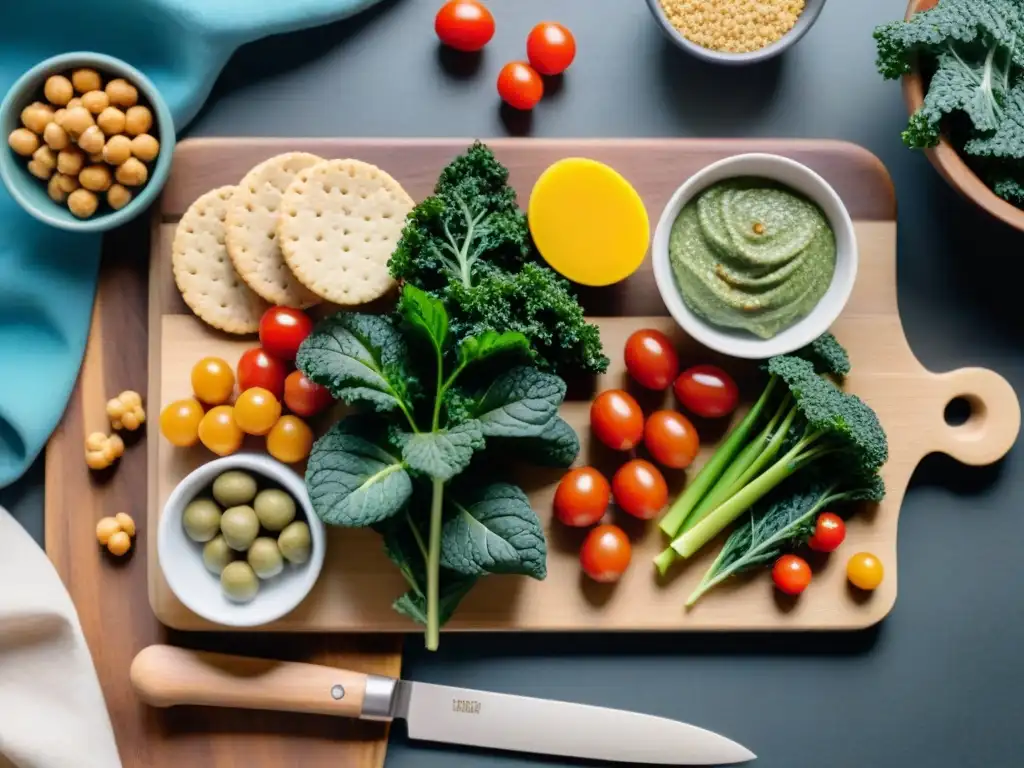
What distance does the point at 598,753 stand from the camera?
5.33 ft

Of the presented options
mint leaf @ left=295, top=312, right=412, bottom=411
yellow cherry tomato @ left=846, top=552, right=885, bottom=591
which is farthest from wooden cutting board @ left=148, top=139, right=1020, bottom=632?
mint leaf @ left=295, top=312, right=412, bottom=411

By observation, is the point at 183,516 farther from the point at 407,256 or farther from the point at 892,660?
the point at 892,660

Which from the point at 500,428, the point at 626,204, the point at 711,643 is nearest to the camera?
the point at 500,428

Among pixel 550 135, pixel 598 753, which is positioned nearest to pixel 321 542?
pixel 598 753

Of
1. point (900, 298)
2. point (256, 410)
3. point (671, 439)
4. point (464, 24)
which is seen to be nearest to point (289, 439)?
point (256, 410)

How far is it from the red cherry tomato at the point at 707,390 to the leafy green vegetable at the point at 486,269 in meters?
0.15

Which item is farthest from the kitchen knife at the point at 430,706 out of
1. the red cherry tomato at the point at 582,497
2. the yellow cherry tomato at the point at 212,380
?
the yellow cherry tomato at the point at 212,380

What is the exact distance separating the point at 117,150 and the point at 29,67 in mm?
318

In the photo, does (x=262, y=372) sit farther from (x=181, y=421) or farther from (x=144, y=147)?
(x=144, y=147)

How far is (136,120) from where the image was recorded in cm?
154

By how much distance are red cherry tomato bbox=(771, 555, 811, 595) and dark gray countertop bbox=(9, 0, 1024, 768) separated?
0.16 meters

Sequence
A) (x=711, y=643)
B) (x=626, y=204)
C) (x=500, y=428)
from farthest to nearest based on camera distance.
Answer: (x=711, y=643) < (x=626, y=204) < (x=500, y=428)

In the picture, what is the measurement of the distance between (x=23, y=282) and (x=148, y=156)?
330mm

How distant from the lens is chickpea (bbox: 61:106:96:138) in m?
1.50
